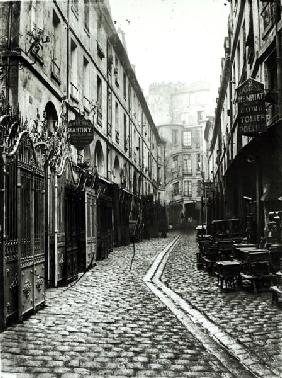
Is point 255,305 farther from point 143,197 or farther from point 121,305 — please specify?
point 143,197

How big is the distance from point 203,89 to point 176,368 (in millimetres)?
Result: 71370

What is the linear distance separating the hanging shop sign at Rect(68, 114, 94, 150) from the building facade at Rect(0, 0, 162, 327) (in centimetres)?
3

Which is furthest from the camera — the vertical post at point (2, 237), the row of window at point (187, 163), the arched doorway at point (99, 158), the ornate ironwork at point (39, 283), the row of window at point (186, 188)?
the row of window at point (187, 163)

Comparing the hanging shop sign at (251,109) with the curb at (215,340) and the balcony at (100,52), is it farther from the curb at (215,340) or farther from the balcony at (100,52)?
the balcony at (100,52)

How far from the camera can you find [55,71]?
1458 centimetres

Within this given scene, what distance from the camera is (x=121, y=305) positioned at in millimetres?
7465

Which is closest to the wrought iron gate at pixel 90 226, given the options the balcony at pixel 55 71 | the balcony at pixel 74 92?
the balcony at pixel 55 71

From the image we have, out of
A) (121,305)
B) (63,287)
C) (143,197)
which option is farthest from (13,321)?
(143,197)

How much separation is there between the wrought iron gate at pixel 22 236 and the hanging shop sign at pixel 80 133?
754cm

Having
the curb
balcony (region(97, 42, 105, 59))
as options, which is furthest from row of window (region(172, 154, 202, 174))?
Result: the curb

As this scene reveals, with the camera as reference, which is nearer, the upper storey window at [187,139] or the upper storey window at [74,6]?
the upper storey window at [74,6]

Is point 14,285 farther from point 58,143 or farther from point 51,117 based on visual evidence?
point 51,117

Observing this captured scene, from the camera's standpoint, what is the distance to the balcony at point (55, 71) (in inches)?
562

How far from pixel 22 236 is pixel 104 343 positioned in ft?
7.15
